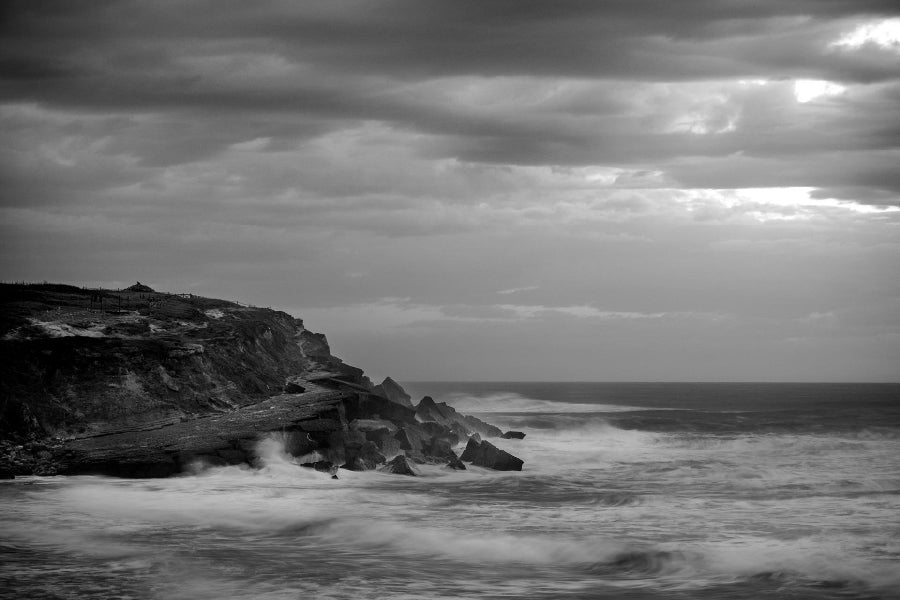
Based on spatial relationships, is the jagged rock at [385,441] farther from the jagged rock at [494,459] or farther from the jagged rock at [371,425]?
the jagged rock at [494,459]

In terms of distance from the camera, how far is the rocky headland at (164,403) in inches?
1337

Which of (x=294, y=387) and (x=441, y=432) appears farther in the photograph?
(x=441, y=432)

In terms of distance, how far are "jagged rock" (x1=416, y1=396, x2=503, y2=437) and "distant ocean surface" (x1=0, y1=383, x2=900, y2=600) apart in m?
15.6

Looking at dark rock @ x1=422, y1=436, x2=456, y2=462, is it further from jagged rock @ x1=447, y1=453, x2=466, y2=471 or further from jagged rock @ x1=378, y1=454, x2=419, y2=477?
jagged rock @ x1=378, y1=454, x2=419, y2=477

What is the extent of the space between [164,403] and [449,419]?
824 inches

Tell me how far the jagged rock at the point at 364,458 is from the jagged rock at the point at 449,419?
15.4 m

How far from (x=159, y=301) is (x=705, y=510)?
37.3 metres

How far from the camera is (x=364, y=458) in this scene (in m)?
37.1

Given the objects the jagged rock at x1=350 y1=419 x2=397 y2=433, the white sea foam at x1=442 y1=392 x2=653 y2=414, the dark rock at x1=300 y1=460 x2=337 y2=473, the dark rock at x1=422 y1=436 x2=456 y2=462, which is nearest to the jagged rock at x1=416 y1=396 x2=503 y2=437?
the jagged rock at x1=350 y1=419 x2=397 y2=433

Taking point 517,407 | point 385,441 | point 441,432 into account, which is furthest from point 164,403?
point 517,407

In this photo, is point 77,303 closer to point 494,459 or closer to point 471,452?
point 471,452

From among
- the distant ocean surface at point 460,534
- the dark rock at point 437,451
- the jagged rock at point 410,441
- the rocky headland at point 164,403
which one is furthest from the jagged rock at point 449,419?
the distant ocean surface at point 460,534

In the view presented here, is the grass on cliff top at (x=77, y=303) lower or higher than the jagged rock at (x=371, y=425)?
higher

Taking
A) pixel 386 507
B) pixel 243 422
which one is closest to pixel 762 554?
pixel 386 507
